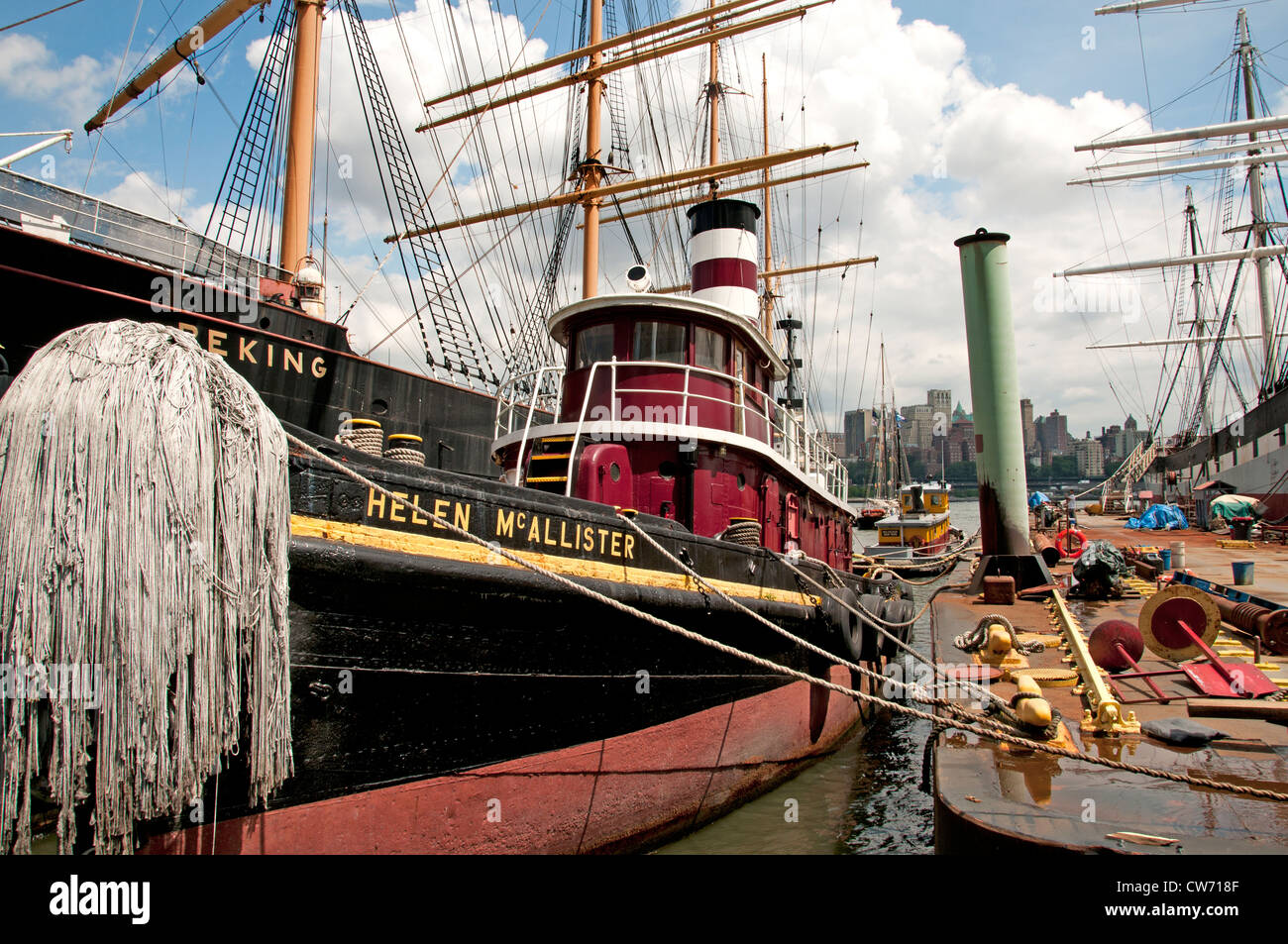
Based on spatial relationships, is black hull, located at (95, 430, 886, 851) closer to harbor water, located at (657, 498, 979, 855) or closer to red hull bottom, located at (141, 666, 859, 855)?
red hull bottom, located at (141, 666, 859, 855)

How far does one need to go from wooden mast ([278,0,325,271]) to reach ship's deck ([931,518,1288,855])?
13379 mm

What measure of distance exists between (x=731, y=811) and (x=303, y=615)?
4.81 meters

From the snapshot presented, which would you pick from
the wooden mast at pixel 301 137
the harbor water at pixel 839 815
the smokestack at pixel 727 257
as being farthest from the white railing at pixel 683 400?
the wooden mast at pixel 301 137

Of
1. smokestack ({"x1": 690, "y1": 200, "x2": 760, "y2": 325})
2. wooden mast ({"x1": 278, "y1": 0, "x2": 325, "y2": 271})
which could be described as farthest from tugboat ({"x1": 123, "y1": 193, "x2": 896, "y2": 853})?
wooden mast ({"x1": 278, "y1": 0, "x2": 325, "y2": 271})

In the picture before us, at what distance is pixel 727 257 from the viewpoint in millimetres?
12141

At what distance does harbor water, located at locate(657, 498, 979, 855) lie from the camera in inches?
254

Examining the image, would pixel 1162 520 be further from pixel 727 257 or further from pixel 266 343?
pixel 266 343

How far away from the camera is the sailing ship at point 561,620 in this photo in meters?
3.98

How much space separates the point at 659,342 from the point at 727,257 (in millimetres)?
4132

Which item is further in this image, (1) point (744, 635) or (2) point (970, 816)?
(1) point (744, 635)
